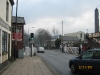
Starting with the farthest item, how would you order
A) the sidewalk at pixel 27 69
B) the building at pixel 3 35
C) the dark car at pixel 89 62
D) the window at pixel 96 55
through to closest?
the building at pixel 3 35 → the sidewalk at pixel 27 69 → the window at pixel 96 55 → the dark car at pixel 89 62

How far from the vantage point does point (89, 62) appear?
11.0 meters

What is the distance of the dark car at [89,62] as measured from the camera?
10.6 meters

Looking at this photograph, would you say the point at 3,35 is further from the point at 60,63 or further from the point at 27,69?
the point at 60,63

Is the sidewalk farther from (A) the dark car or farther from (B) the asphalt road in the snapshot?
(A) the dark car

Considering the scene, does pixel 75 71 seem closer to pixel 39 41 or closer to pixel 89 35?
pixel 89 35

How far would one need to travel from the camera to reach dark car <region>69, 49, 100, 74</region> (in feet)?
34.6

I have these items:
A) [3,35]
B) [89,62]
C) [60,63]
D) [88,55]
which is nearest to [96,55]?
[89,62]

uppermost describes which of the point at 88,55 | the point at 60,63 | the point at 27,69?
the point at 88,55

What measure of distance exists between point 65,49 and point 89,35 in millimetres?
14688

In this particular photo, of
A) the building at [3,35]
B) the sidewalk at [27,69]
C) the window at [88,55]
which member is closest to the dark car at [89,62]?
the window at [88,55]

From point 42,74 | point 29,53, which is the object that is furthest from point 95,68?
point 29,53

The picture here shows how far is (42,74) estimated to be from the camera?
11.9 meters

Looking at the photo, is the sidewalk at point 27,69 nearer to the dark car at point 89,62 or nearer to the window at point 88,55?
the dark car at point 89,62

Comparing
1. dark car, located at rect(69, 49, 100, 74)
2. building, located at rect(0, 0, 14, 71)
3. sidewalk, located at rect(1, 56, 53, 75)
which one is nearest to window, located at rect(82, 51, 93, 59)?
dark car, located at rect(69, 49, 100, 74)
